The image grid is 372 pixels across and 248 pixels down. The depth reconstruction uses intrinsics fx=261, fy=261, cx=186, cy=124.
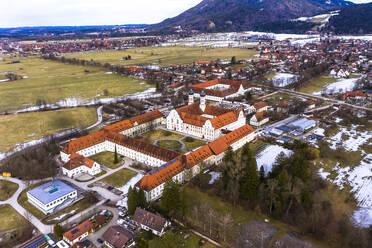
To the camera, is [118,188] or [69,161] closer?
[118,188]

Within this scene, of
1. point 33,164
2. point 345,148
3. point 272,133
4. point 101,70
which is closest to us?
point 33,164

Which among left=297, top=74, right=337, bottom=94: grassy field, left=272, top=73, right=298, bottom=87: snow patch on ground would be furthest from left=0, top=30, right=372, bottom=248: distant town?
left=272, top=73, right=298, bottom=87: snow patch on ground

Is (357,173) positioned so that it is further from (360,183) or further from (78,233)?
(78,233)

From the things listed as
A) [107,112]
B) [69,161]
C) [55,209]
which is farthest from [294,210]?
[107,112]

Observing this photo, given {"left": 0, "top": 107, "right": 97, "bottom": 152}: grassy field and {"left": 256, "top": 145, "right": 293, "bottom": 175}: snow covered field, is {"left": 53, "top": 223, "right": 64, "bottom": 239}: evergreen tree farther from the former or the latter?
{"left": 0, "top": 107, "right": 97, "bottom": 152}: grassy field

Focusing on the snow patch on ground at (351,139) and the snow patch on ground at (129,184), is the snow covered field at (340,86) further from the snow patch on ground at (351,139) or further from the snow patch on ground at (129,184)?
the snow patch on ground at (129,184)

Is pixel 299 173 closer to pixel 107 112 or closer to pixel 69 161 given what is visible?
pixel 69 161

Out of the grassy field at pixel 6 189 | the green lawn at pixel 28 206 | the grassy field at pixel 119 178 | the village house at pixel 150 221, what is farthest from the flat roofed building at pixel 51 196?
the village house at pixel 150 221
